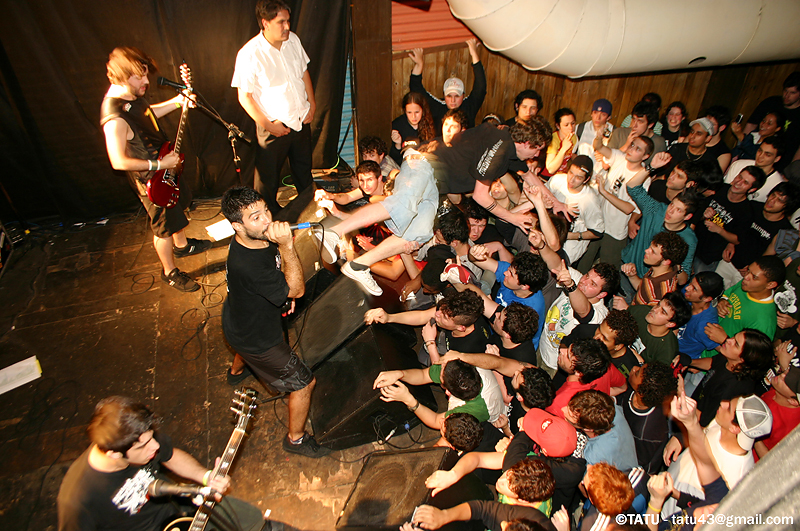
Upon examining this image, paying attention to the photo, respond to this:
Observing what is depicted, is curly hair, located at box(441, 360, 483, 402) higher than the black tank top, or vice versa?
the black tank top

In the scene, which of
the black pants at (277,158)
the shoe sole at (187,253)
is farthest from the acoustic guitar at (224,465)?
the shoe sole at (187,253)

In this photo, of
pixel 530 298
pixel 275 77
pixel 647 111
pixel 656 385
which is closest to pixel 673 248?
pixel 530 298

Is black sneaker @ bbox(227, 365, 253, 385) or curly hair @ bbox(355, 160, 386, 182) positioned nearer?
black sneaker @ bbox(227, 365, 253, 385)

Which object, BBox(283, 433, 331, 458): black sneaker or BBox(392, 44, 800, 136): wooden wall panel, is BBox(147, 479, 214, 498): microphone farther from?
BBox(392, 44, 800, 136): wooden wall panel

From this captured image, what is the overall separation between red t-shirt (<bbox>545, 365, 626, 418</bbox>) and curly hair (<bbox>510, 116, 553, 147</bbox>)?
6.40ft

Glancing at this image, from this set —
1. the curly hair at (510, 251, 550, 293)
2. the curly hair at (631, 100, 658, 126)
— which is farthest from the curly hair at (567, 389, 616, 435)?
the curly hair at (631, 100, 658, 126)

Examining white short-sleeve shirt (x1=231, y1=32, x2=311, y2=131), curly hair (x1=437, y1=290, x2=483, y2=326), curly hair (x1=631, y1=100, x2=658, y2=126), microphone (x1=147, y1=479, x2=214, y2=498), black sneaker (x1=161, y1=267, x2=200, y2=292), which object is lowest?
black sneaker (x1=161, y1=267, x2=200, y2=292)

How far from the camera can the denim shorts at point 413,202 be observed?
10.6ft

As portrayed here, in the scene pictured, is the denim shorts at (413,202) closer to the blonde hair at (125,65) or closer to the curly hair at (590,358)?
the curly hair at (590,358)

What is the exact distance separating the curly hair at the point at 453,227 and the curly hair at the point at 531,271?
1.96 feet

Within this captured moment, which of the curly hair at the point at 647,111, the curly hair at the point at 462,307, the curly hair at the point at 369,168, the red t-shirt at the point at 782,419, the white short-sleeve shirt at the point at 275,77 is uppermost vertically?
the white short-sleeve shirt at the point at 275,77

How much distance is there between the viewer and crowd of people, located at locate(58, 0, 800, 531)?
84.2 inches

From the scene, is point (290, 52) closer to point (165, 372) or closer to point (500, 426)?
point (165, 372)

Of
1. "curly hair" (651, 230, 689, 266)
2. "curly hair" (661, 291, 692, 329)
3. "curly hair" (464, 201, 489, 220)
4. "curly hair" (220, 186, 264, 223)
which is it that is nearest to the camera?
"curly hair" (220, 186, 264, 223)
